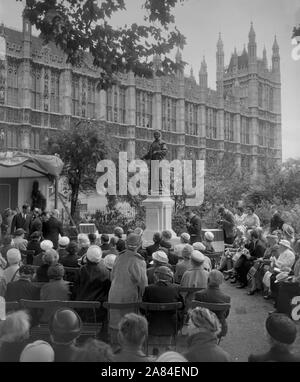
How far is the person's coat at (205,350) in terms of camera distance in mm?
3195

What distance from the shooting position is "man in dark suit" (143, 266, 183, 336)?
4570mm

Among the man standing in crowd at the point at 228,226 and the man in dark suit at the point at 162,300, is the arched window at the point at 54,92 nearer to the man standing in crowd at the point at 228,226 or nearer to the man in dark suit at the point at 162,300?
the man standing in crowd at the point at 228,226

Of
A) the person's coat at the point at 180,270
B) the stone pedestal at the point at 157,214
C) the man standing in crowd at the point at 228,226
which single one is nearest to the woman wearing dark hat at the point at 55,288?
the person's coat at the point at 180,270

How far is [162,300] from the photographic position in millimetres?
4629

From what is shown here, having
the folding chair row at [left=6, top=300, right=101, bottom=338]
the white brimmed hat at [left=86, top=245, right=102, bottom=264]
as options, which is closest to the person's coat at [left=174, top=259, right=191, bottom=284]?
the white brimmed hat at [left=86, top=245, right=102, bottom=264]

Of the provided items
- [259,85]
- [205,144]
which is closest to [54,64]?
[205,144]

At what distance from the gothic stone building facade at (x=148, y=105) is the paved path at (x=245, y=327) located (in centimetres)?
1489

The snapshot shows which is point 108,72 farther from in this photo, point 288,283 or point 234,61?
point 234,61

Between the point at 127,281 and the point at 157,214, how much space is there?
24.8 ft

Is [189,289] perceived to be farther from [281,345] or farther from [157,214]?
[157,214]

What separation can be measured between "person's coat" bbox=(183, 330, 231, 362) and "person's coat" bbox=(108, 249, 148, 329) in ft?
5.02

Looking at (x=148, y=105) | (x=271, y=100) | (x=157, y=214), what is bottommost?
(x=157, y=214)

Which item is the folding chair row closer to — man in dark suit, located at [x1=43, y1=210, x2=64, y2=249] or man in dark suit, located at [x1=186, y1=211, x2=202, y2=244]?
man in dark suit, located at [x1=43, y1=210, x2=64, y2=249]

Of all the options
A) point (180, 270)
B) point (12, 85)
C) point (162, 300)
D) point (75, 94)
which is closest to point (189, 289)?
point (162, 300)
